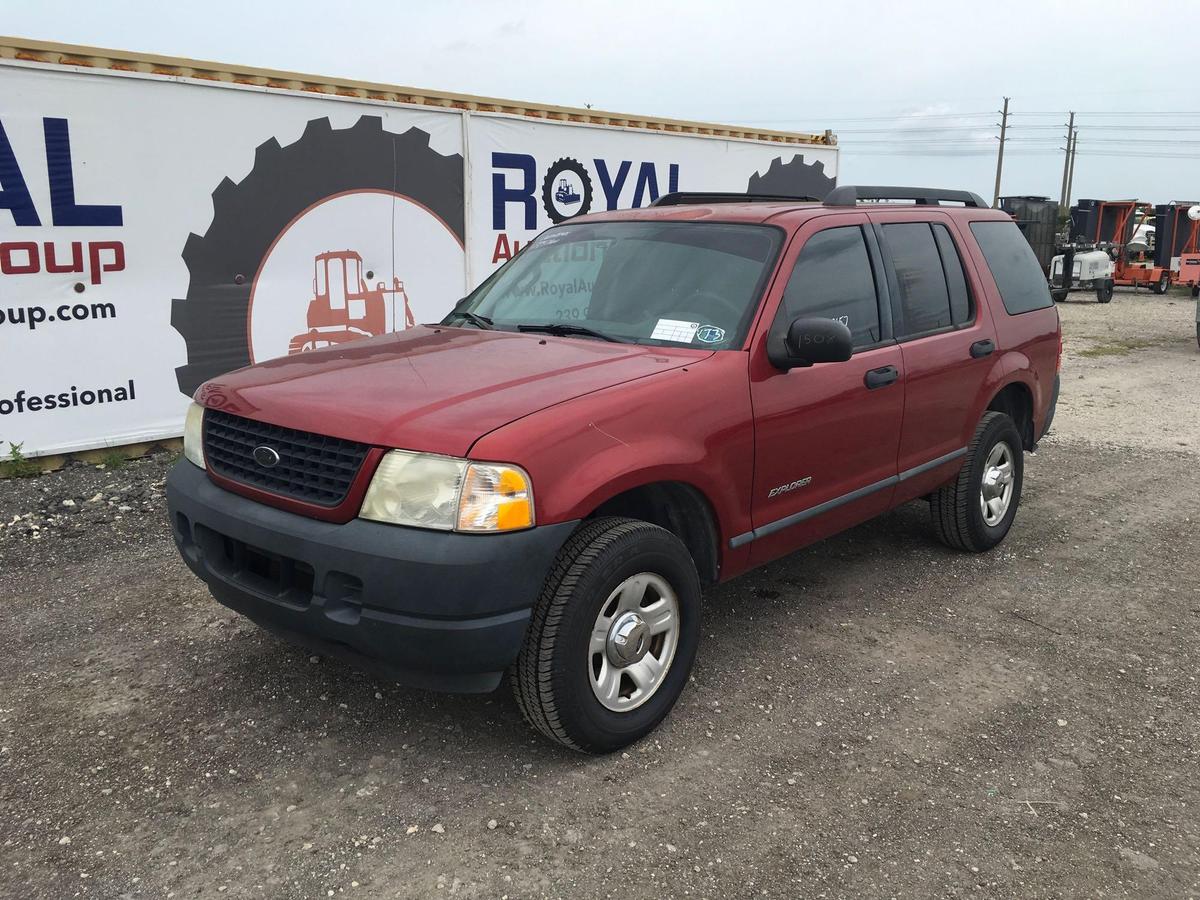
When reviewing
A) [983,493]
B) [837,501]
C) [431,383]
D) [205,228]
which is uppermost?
[205,228]

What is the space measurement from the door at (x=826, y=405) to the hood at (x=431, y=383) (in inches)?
17.3

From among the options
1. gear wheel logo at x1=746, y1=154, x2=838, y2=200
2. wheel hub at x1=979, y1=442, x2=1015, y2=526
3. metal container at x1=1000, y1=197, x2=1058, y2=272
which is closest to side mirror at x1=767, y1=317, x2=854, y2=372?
wheel hub at x1=979, y1=442, x2=1015, y2=526

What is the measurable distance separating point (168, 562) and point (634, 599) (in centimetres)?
303

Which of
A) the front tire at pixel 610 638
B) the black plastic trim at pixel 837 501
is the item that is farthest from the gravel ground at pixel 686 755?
the black plastic trim at pixel 837 501

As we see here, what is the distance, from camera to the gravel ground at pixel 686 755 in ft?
9.16

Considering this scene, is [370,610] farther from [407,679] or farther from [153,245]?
[153,245]

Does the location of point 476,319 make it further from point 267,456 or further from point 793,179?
point 793,179

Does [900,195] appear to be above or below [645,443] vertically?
above

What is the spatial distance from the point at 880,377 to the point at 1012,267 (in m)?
1.78

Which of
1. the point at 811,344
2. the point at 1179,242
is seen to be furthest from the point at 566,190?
the point at 1179,242

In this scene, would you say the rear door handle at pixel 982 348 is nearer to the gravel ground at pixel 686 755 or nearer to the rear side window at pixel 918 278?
the rear side window at pixel 918 278

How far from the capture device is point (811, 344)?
3617 millimetres

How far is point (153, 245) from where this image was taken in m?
7.17

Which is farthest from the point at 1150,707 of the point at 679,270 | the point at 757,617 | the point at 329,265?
the point at 329,265
